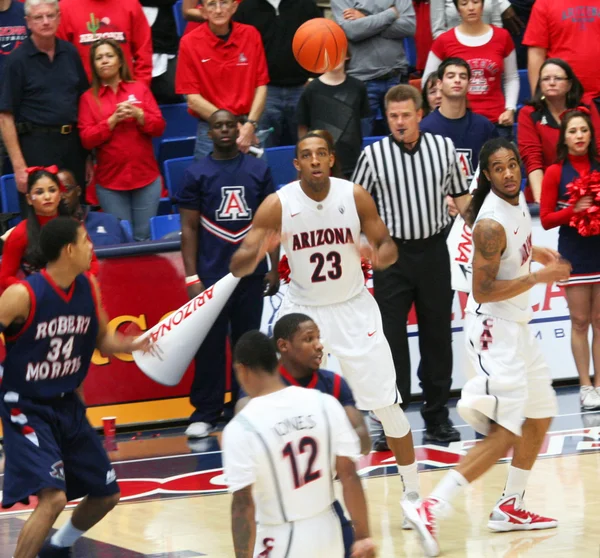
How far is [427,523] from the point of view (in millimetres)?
6398

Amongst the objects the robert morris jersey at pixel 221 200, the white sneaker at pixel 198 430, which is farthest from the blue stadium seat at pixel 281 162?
the white sneaker at pixel 198 430

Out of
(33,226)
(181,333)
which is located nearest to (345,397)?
(33,226)

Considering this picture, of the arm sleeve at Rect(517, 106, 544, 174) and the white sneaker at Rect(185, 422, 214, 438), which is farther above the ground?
the arm sleeve at Rect(517, 106, 544, 174)

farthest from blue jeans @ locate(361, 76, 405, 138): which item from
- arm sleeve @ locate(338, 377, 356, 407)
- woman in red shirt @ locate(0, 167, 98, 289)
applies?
arm sleeve @ locate(338, 377, 356, 407)

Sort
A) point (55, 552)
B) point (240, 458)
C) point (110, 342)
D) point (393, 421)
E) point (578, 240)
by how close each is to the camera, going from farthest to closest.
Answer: point (578, 240) → point (393, 421) → point (55, 552) → point (110, 342) → point (240, 458)

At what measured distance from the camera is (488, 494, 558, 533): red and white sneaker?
6.74 meters

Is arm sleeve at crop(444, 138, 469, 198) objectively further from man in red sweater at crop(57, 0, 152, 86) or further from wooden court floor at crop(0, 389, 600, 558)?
man in red sweater at crop(57, 0, 152, 86)

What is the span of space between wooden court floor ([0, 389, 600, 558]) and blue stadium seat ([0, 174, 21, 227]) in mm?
Answer: 2373

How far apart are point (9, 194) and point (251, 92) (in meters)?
2.19

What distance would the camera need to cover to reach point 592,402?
9.64 meters

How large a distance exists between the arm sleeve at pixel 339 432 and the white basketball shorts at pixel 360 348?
227cm

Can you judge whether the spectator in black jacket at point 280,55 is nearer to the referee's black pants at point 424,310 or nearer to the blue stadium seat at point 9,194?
the blue stadium seat at point 9,194

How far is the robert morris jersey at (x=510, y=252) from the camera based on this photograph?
6.72 meters

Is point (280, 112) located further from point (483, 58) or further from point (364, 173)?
point (364, 173)
